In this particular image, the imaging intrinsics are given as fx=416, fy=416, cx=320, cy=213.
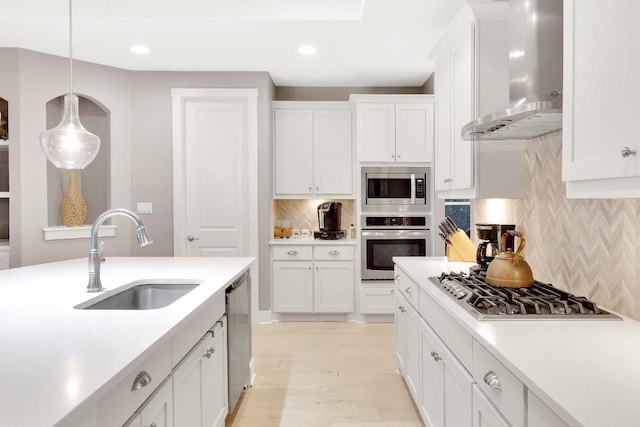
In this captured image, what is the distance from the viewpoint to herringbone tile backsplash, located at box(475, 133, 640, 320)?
5.17ft

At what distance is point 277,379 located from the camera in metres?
3.07

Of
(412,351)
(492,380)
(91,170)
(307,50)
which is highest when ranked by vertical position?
(307,50)

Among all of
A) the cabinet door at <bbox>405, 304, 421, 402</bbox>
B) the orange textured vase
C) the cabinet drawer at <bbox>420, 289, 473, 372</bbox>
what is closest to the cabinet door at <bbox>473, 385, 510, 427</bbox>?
the cabinet drawer at <bbox>420, 289, 473, 372</bbox>

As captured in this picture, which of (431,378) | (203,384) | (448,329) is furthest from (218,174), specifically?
(448,329)

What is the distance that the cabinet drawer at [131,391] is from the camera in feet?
3.41

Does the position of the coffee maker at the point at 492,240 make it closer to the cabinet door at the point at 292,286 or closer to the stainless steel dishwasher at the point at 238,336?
the stainless steel dishwasher at the point at 238,336

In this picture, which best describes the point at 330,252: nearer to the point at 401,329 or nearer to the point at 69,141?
the point at 401,329

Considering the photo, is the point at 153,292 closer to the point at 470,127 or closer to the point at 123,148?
the point at 470,127

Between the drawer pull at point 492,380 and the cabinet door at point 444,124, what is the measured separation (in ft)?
5.36

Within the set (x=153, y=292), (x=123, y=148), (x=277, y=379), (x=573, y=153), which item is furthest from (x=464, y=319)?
(x=123, y=148)

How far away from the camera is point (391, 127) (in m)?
4.43

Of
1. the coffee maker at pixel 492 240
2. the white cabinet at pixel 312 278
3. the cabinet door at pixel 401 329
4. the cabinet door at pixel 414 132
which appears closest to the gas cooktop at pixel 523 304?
the coffee maker at pixel 492 240

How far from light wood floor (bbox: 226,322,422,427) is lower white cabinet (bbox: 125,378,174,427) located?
1.12 metres

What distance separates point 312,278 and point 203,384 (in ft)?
8.64
